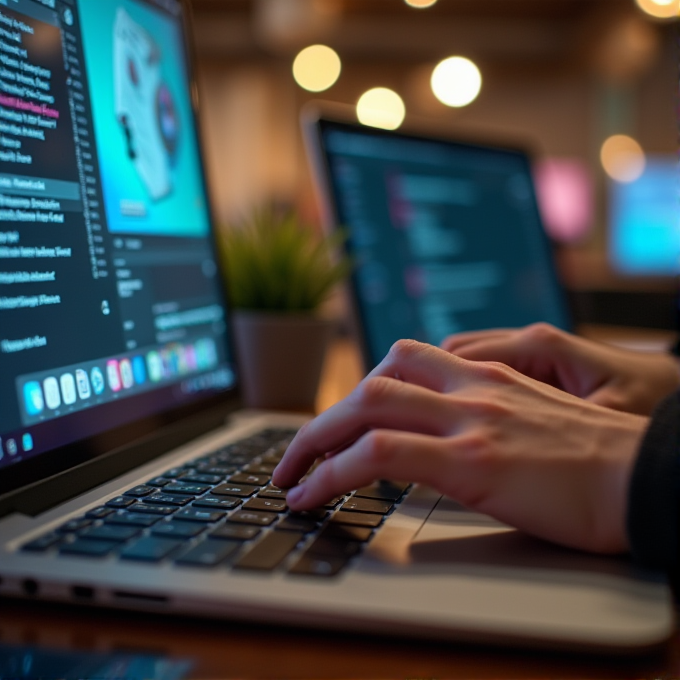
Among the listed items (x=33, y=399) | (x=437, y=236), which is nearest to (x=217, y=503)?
(x=33, y=399)

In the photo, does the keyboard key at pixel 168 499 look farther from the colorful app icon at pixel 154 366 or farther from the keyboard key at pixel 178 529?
the colorful app icon at pixel 154 366

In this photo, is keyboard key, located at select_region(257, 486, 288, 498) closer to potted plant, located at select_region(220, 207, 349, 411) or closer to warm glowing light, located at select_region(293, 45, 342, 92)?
potted plant, located at select_region(220, 207, 349, 411)

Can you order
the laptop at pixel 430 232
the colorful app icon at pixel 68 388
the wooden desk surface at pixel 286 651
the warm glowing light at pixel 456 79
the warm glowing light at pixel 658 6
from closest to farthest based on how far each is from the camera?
the wooden desk surface at pixel 286 651 → the colorful app icon at pixel 68 388 → the laptop at pixel 430 232 → the warm glowing light at pixel 658 6 → the warm glowing light at pixel 456 79

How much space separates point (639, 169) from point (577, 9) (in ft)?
4.32

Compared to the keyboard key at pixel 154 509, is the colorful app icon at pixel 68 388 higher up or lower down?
higher up

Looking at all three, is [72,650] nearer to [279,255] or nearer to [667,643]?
[667,643]

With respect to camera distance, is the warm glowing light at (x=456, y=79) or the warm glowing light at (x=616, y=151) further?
the warm glowing light at (x=616, y=151)

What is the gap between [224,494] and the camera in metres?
0.50

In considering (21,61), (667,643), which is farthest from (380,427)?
(21,61)

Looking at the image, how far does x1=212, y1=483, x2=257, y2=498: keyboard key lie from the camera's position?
0.50m

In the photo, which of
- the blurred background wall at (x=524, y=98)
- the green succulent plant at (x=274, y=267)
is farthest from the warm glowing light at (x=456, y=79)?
the green succulent plant at (x=274, y=267)

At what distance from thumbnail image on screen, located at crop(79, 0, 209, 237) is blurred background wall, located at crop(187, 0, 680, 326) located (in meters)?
4.65

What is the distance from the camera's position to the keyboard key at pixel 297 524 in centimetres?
43

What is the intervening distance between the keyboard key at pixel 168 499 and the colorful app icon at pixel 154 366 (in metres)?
0.20
